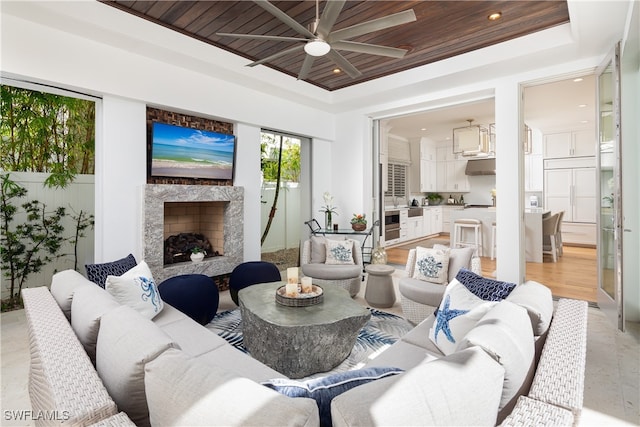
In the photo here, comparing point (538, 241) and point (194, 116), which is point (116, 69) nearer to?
point (194, 116)

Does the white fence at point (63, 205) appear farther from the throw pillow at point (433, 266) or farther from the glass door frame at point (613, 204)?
the glass door frame at point (613, 204)

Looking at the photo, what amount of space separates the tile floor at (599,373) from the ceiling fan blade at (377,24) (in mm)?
2705

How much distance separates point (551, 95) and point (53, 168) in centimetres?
736

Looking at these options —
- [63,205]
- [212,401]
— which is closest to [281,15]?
[212,401]

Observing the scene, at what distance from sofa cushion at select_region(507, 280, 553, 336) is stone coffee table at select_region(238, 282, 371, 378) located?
3.40 ft

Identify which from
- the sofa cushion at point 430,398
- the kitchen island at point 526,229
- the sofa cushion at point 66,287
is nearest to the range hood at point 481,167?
the kitchen island at point 526,229

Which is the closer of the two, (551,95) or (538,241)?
(551,95)

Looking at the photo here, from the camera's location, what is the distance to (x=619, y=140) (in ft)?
10.1

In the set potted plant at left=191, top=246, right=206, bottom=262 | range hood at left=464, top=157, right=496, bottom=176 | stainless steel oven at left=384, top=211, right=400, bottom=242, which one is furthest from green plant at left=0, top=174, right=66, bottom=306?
range hood at left=464, top=157, right=496, bottom=176

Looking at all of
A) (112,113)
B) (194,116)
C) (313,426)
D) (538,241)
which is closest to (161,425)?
(313,426)

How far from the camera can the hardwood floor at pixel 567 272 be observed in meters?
4.24

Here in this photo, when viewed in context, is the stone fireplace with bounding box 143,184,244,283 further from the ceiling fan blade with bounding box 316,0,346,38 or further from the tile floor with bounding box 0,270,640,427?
the ceiling fan blade with bounding box 316,0,346,38

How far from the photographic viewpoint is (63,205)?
408 cm

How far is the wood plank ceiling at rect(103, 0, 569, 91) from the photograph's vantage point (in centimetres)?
301
